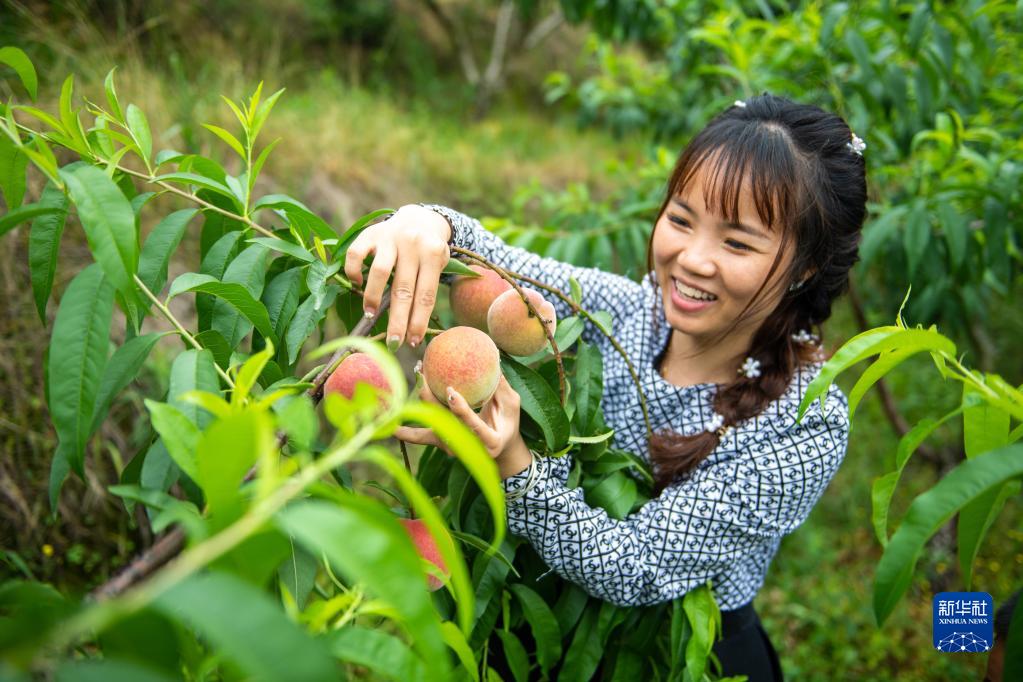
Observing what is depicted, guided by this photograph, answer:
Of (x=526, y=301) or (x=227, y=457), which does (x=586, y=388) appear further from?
(x=227, y=457)

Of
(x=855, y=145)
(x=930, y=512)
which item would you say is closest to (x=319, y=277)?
(x=930, y=512)

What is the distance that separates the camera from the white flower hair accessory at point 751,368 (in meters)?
1.32

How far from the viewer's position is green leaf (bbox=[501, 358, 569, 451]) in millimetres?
982

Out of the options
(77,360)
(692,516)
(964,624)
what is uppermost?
(77,360)

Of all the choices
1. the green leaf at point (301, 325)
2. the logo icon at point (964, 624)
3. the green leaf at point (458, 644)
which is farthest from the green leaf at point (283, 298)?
the logo icon at point (964, 624)

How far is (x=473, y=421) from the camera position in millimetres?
891

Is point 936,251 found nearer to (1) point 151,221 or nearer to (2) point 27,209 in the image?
(2) point 27,209

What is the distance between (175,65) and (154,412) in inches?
134

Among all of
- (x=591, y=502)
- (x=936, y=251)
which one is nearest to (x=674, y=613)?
(x=591, y=502)

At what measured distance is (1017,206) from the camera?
188 cm

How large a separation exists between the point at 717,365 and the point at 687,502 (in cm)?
35

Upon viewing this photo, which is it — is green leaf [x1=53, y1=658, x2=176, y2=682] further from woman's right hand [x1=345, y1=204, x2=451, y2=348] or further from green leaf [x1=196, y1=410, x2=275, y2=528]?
woman's right hand [x1=345, y1=204, x2=451, y2=348]

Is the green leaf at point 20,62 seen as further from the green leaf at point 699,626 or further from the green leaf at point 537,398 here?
the green leaf at point 699,626

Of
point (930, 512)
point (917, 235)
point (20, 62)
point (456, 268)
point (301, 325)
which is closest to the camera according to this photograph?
point (930, 512)
